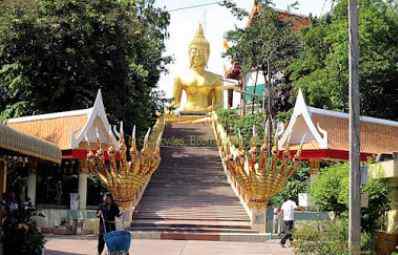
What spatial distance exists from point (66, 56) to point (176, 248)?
1220cm

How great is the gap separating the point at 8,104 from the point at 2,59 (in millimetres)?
1970

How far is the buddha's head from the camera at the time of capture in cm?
5550

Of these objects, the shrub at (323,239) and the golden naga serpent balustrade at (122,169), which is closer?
the shrub at (323,239)

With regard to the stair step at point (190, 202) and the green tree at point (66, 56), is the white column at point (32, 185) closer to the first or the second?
the stair step at point (190, 202)

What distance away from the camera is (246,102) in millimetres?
53656

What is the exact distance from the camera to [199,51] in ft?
183

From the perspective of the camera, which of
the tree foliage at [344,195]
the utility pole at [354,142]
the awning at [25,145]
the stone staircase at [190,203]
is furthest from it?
the stone staircase at [190,203]

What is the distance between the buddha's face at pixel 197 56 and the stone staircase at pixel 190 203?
1710 cm

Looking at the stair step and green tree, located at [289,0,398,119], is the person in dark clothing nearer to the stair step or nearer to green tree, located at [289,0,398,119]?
the stair step

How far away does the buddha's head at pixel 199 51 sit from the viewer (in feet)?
182

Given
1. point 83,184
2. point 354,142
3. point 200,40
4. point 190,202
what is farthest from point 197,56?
point 354,142

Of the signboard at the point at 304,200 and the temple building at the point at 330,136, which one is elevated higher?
the temple building at the point at 330,136

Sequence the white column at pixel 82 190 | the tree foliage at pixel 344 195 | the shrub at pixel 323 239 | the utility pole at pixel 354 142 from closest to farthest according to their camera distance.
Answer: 1. the utility pole at pixel 354 142
2. the shrub at pixel 323 239
3. the tree foliage at pixel 344 195
4. the white column at pixel 82 190

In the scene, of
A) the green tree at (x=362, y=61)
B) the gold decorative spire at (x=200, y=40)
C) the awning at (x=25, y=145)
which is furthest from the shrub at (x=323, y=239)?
the gold decorative spire at (x=200, y=40)
